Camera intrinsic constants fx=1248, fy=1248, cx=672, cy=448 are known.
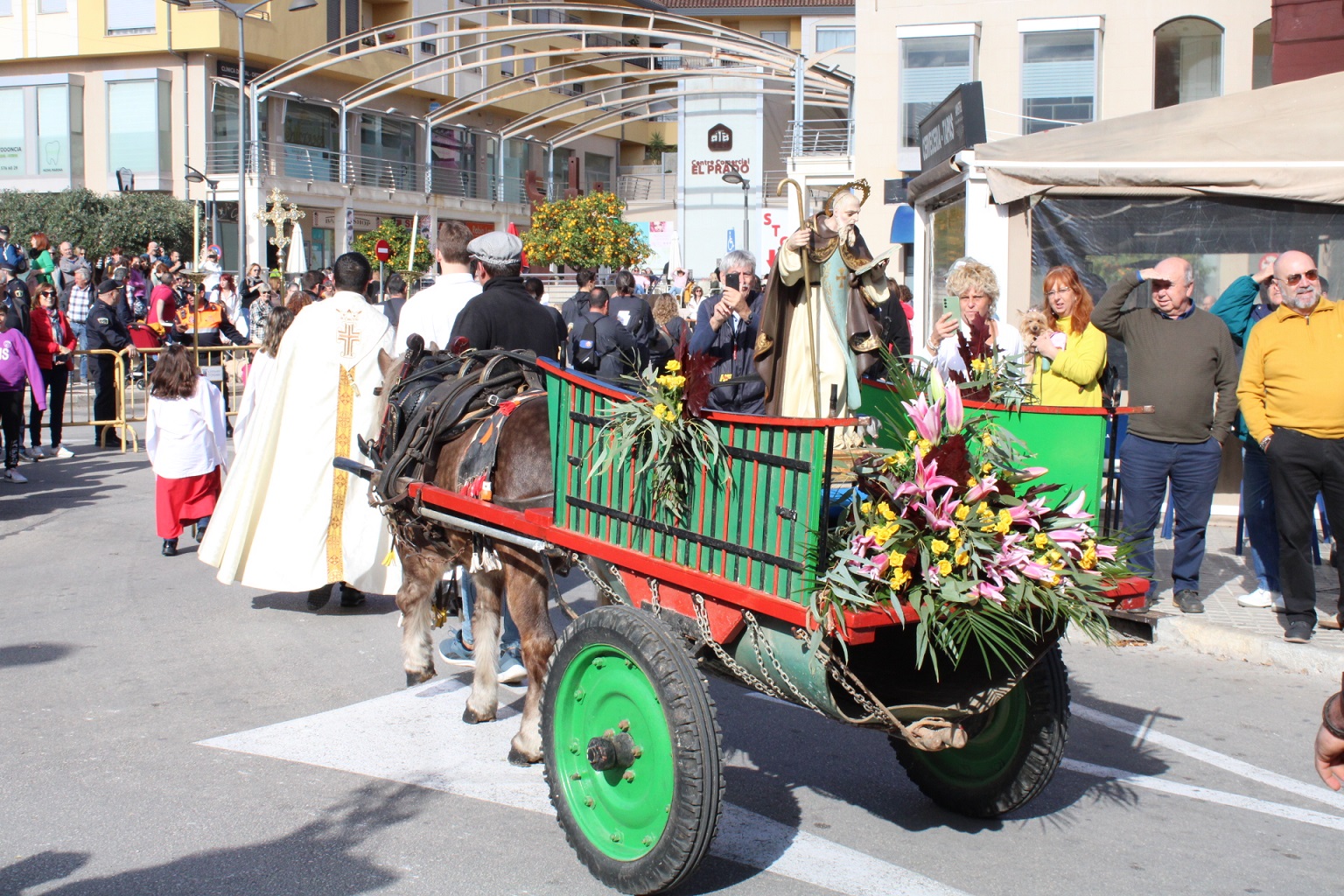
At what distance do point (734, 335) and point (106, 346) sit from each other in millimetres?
10510

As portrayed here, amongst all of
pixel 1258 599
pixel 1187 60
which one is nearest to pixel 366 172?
pixel 1187 60

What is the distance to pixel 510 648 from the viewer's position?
6.27m

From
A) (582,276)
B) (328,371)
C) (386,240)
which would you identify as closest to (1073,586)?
(328,371)

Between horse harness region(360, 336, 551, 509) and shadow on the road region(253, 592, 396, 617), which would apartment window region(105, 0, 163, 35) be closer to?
shadow on the road region(253, 592, 396, 617)

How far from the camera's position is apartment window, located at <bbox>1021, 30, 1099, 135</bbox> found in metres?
23.1

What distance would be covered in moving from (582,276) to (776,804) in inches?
428

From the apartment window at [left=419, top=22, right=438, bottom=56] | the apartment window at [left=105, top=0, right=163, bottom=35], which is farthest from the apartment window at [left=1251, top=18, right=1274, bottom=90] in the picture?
the apartment window at [left=419, top=22, right=438, bottom=56]

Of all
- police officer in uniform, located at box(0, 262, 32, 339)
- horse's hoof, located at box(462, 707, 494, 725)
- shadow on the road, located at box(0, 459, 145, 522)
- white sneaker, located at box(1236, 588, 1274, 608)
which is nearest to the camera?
horse's hoof, located at box(462, 707, 494, 725)

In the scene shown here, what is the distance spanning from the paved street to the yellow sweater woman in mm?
1496

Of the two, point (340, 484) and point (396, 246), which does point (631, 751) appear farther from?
point (396, 246)

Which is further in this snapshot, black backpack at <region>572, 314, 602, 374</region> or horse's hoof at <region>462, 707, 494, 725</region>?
black backpack at <region>572, 314, 602, 374</region>

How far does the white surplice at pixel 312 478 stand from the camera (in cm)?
718

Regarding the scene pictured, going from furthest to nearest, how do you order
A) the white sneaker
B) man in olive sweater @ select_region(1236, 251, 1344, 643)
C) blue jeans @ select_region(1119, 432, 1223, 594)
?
the white sneaker
blue jeans @ select_region(1119, 432, 1223, 594)
man in olive sweater @ select_region(1236, 251, 1344, 643)

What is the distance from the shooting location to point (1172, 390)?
23.0ft
